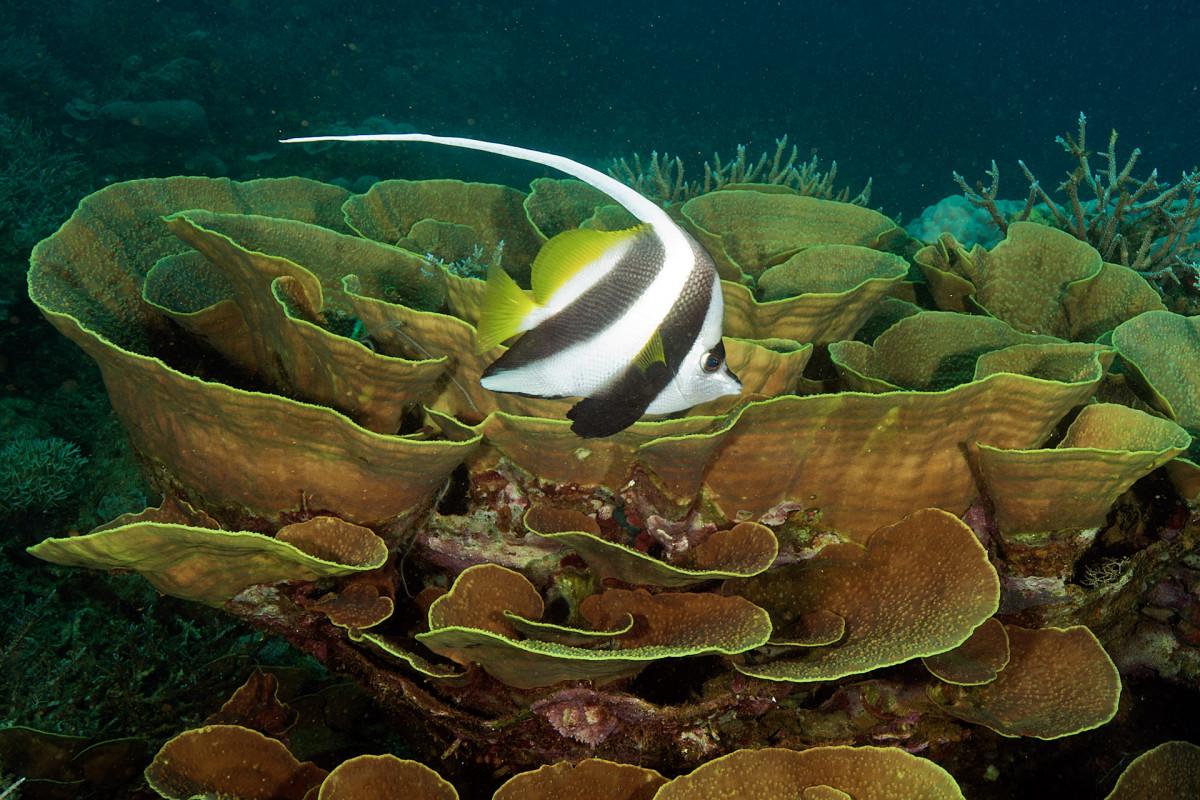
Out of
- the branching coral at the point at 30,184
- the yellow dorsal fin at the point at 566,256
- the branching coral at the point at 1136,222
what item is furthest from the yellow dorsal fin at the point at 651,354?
the branching coral at the point at 30,184

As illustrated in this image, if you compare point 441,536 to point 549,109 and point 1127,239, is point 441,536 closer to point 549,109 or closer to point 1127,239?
point 1127,239

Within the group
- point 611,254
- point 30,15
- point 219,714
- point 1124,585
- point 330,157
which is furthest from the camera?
point 30,15

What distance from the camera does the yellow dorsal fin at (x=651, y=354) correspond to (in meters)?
1.21

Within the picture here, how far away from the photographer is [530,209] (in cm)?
268

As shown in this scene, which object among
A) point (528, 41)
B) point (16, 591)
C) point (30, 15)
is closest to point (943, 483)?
point (16, 591)

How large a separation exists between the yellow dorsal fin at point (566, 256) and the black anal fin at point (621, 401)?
0.20 meters

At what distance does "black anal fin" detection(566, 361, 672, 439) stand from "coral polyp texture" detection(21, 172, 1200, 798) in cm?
28

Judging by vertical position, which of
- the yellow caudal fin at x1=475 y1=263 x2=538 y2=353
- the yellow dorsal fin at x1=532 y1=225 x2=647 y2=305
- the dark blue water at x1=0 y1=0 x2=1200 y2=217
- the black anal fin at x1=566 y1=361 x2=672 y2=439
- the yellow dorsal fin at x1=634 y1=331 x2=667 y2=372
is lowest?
the dark blue water at x1=0 y1=0 x2=1200 y2=217

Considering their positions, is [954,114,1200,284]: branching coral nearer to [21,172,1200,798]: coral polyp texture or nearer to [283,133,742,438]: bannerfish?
[21,172,1200,798]: coral polyp texture

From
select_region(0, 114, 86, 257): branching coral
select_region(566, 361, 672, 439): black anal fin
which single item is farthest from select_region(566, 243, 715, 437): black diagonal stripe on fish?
select_region(0, 114, 86, 257): branching coral

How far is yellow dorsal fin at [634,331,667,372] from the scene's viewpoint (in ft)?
3.97

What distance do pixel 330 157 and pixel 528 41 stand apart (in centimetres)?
2265

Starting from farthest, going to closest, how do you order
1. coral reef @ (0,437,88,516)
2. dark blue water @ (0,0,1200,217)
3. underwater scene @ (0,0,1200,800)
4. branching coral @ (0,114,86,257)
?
dark blue water @ (0,0,1200,217)
branching coral @ (0,114,86,257)
coral reef @ (0,437,88,516)
underwater scene @ (0,0,1200,800)

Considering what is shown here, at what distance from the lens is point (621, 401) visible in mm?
1275
